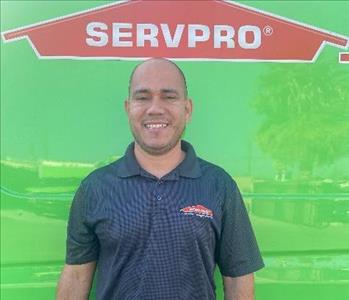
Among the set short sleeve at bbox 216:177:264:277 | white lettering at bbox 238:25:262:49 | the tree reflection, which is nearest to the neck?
short sleeve at bbox 216:177:264:277

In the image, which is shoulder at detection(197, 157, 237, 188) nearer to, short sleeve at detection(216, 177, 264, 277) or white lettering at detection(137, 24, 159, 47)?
short sleeve at detection(216, 177, 264, 277)

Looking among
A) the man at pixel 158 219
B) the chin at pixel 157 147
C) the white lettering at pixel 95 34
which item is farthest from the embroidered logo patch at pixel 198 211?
the white lettering at pixel 95 34

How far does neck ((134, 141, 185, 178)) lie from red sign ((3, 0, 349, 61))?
37cm

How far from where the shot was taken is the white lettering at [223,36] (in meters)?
1.78

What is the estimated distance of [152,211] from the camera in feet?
5.24

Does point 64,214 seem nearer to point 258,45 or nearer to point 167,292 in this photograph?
point 167,292

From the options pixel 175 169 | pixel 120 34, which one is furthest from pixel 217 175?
pixel 120 34

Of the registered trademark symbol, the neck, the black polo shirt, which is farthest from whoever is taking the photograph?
the registered trademark symbol

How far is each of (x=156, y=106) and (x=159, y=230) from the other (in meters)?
0.42

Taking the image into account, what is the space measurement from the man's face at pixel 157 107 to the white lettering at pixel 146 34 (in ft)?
0.44

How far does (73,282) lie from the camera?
171 cm

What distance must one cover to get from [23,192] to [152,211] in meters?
0.51

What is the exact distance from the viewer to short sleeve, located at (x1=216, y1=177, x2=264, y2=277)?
1.66 meters

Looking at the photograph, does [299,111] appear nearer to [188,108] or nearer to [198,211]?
[188,108]
